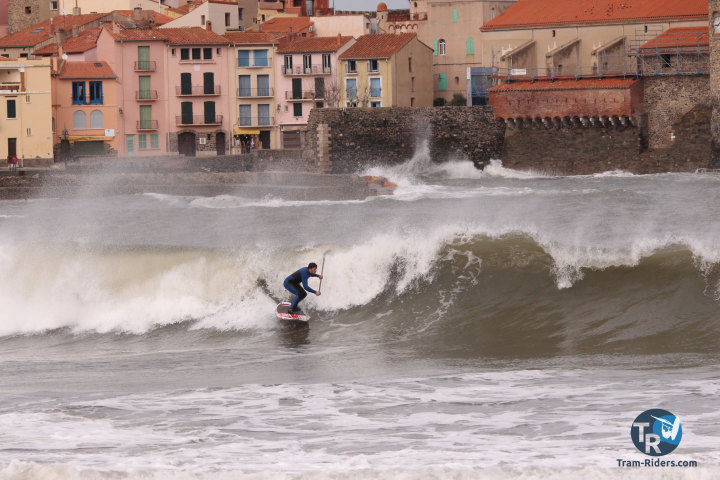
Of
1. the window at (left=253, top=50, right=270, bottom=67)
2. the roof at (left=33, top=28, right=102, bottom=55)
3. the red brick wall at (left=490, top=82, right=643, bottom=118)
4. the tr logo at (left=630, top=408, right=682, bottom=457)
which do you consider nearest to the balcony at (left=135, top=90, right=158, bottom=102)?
the roof at (left=33, top=28, right=102, bottom=55)

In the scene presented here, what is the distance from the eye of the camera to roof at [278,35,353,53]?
206 ft

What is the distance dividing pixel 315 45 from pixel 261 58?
2509mm

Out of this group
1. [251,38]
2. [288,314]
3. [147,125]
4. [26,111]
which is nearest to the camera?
[288,314]

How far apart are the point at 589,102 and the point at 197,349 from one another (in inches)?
1462

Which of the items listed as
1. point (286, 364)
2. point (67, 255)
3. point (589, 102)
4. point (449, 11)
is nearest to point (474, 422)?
point (286, 364)

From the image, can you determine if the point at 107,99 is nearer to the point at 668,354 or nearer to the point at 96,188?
the point at 96,188

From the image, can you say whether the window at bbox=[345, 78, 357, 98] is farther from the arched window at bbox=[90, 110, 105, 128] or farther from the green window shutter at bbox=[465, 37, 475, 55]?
the arched window at bbox=[90, 110, 105, 128]

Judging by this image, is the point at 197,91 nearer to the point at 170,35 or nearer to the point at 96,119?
the point at 170,35

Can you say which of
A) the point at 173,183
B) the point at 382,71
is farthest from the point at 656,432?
the point at 382,71

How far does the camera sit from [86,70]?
61.6m

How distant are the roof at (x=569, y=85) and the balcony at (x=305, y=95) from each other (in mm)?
10444

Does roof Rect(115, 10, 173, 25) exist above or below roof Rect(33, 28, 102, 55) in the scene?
above

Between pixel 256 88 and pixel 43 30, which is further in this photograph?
pixel 43 30

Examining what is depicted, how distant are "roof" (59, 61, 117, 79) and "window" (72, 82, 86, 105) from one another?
444 millimetres
